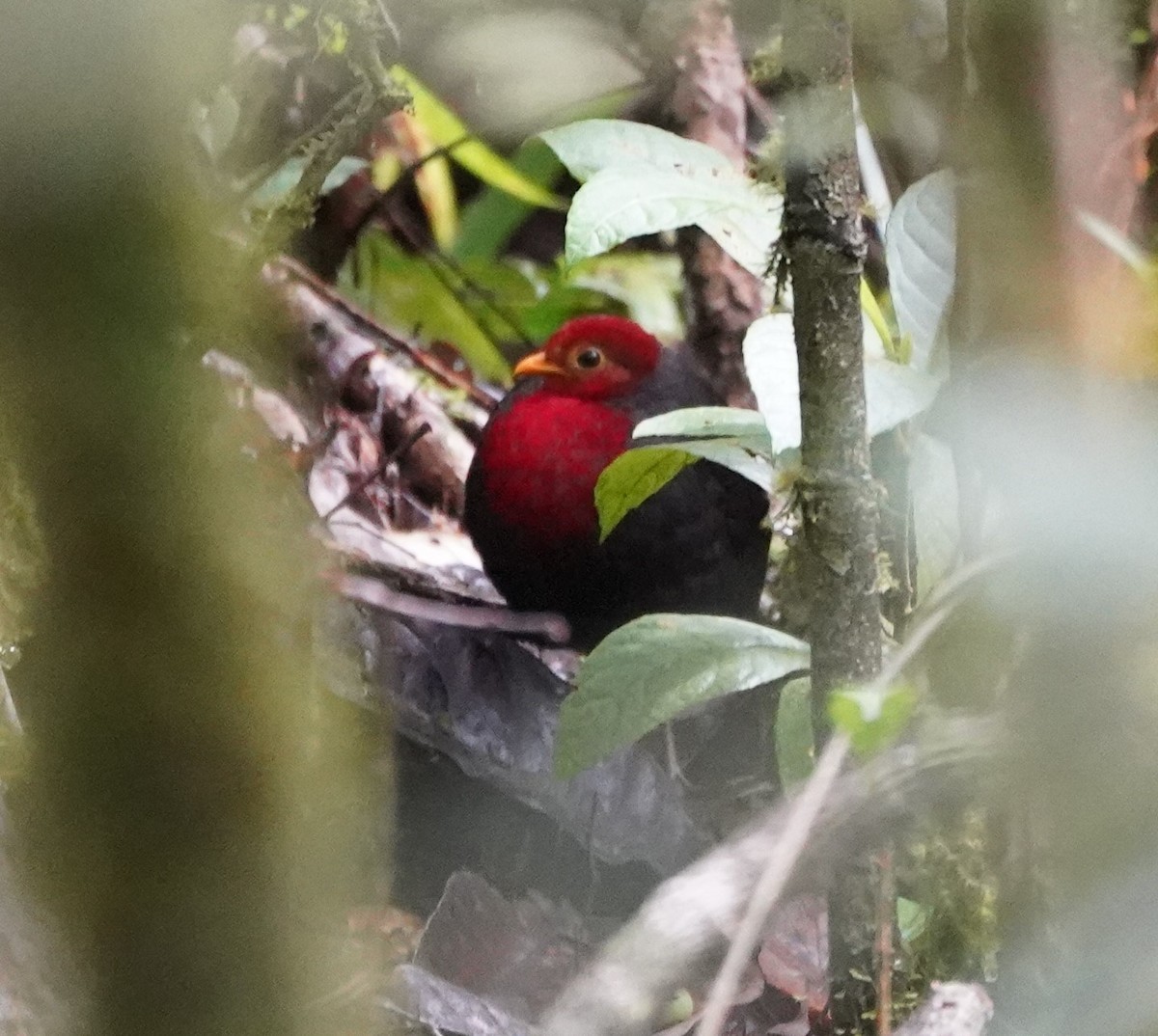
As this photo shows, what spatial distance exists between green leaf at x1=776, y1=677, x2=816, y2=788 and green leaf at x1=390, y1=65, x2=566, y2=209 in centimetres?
Result: 28

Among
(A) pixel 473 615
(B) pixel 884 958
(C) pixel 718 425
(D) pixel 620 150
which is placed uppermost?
(D) pixel 620 150

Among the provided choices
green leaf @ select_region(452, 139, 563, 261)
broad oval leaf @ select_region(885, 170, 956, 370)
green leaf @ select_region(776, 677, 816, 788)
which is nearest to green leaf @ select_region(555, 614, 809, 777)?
green leaf @ select_region(776, 677, 816, 788)

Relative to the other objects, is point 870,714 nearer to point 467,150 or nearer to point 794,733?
point 794,733

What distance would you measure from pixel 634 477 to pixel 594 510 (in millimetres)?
58

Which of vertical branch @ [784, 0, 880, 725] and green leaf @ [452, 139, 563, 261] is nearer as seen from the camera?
vertical branch @ [784, 0, 880, 725]

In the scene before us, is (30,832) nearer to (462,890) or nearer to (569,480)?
(462,890)

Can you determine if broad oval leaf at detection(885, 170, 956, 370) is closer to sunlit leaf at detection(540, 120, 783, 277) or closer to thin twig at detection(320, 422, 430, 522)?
sunlit leaf at detection(540, 120, 783, 277)

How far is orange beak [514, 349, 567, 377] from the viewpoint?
724mm

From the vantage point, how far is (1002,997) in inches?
18.3

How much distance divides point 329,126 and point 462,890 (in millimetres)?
372

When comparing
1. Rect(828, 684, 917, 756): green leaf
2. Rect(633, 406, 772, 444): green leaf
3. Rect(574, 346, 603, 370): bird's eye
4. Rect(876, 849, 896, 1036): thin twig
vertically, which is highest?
Rect(574, 346, 603, 370): bird's eye

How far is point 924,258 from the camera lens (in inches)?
18.6

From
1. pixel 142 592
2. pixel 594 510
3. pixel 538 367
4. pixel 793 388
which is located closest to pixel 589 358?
pixel 538 367

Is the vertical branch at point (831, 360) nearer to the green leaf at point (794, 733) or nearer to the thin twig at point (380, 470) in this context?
the green leaf at point (794, 733)
